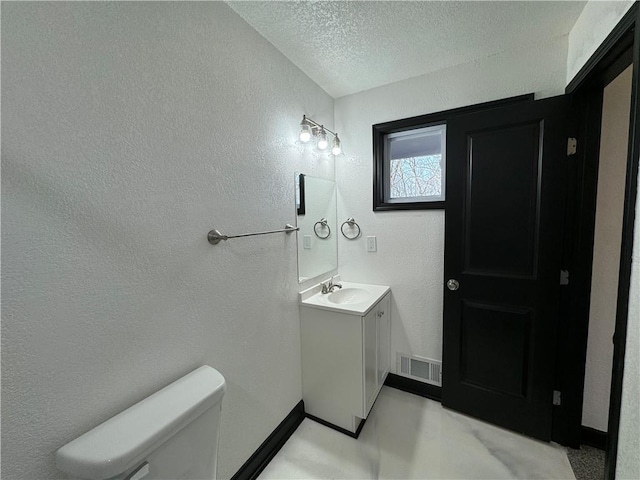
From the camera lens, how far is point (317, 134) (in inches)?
73.5

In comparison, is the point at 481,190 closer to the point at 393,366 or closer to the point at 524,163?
the point at 524,163

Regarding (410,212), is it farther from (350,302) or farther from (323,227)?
(350,302)

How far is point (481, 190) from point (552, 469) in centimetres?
162

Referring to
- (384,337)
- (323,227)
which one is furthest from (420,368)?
(323,227)

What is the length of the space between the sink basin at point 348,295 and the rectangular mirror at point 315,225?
0.68 feet

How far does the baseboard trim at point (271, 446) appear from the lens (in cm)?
137

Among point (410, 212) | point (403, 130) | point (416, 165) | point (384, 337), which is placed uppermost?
point (403, 130)

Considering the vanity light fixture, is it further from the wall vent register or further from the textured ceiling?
the wall vent register

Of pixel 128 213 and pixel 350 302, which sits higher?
pixel 128 213

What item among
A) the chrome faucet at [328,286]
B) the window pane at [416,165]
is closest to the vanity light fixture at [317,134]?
the window pane at [416,165]

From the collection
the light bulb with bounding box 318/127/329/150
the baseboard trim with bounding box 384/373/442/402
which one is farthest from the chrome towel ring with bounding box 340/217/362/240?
the baseboard trim with bounding box 384/373/442/402

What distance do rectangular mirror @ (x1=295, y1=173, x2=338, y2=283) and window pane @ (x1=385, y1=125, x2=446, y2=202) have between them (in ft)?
1.68

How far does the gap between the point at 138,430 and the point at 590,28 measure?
2.51 m

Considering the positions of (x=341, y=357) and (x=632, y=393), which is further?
(x=341, y=357)
